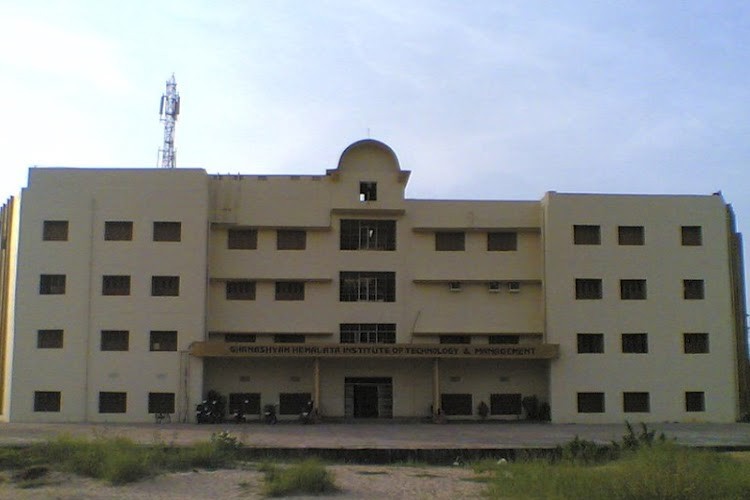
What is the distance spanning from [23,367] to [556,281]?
23341 millimetres

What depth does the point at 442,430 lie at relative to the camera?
34.1 m

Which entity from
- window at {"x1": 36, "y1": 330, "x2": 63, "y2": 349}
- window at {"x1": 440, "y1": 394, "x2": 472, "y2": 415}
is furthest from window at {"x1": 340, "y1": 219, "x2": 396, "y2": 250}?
window at {"x1": 36, "y1": 330, "x2": 63, "y2": 349}

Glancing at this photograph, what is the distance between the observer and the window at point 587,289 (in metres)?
39.8

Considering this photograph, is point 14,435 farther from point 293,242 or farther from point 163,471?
point 293,242

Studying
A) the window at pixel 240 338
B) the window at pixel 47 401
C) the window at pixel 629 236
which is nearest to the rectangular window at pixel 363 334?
the window at pixel 240 338

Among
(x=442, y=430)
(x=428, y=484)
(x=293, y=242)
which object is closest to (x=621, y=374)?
(x=442, y=430)

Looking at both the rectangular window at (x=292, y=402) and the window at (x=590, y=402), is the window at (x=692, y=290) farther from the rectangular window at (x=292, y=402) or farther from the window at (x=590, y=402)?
the rectangular window at (x=292, y=402)

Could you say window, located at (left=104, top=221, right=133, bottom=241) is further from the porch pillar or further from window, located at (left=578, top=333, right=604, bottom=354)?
window, located at (left=578, top=333, right=604, bottom=354)

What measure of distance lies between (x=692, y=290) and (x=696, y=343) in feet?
7.88

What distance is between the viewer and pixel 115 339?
38094 millimetres

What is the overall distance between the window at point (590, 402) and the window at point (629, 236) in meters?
7.01

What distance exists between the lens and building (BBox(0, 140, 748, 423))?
37.9m

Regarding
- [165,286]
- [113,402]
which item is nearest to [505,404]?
[165,286]

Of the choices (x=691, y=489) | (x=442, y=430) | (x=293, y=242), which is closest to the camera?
(x=691, y=489)
